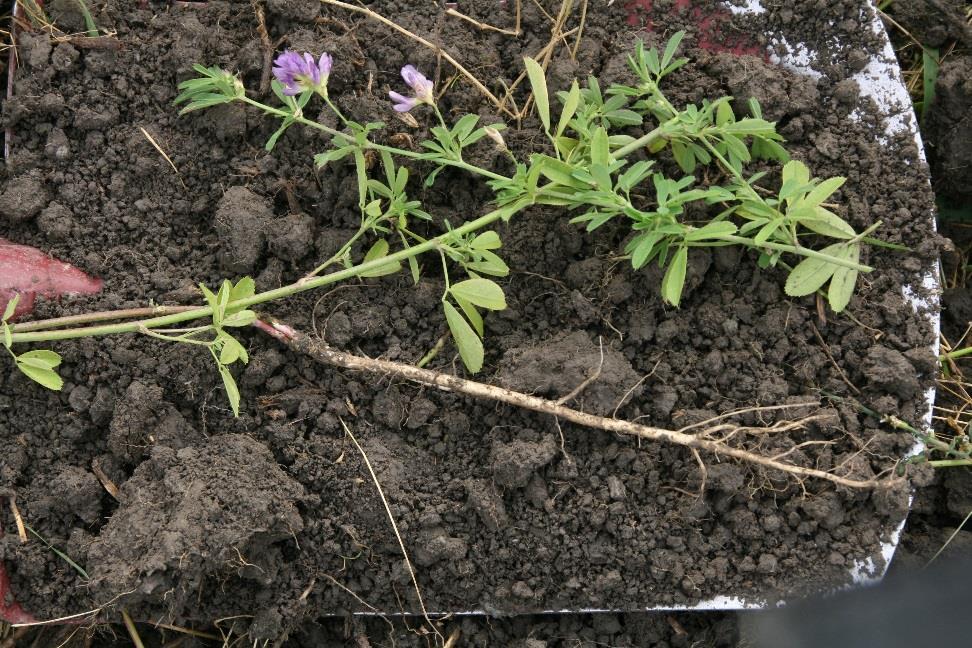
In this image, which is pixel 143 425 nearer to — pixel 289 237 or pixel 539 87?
pixel 289 237

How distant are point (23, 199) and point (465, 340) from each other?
40.3 inches

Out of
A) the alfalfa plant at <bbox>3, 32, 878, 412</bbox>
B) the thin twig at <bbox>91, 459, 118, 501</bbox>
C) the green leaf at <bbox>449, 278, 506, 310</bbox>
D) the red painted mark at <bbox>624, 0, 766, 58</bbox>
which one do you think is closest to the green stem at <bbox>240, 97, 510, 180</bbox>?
the alfalfa plant at <bbox>3, 32, 878, 412</bbox>

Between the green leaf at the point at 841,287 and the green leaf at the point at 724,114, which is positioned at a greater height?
the green leaf at the point at 724,114

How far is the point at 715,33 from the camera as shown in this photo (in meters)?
2.03

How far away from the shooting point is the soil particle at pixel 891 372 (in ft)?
6.12

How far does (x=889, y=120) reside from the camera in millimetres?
1973

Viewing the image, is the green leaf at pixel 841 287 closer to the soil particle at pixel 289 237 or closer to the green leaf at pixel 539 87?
the green leaf at pixel 539 87

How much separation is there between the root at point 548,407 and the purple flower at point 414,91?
52 cm

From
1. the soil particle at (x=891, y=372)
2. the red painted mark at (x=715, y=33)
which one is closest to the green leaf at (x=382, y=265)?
the red painted mark at (x=715, y=33)

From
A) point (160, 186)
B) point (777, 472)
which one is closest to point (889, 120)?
point (777, 472)

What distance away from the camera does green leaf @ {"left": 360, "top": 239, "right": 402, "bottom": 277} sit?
183cm

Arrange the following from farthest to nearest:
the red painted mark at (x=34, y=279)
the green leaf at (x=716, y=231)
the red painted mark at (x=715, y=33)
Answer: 1. the red painted mark at (x=715, y=33)
2. the red painted mark at (x=34, y=279)
3. the green leaf at (x=716, y=231)

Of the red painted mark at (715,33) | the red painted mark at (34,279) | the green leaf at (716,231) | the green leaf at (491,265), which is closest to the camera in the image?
the green leaf at (716,231)

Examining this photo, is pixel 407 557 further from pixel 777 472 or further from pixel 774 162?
pixel 774 162
